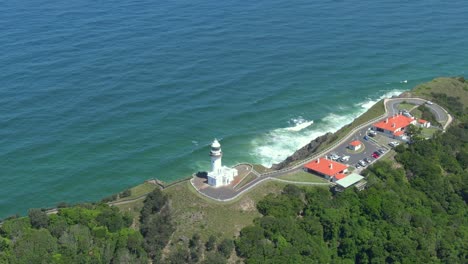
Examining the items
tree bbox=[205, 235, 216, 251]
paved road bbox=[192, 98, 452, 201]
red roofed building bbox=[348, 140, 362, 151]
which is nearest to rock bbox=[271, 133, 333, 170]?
paved road bbox=[192, 98, 452, 201]

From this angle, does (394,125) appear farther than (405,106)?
No

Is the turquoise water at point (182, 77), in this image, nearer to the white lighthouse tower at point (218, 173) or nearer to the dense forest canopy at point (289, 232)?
the white lighthouse tower at point (218, 173)

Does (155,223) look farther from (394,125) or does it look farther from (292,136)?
(394,125)

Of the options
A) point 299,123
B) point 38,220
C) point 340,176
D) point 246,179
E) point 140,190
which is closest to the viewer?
point 38,220

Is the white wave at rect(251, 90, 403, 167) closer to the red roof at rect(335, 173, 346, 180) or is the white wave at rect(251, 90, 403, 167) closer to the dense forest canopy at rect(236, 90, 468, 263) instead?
the red roof at rect(335, 173, 346, 180)

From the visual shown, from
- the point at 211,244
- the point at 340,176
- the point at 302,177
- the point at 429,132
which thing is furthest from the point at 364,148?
the point at 211,244

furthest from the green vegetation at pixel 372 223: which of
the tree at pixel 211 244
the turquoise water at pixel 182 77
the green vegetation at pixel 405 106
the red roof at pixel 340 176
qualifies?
the turquoise water at pixel 182 77
